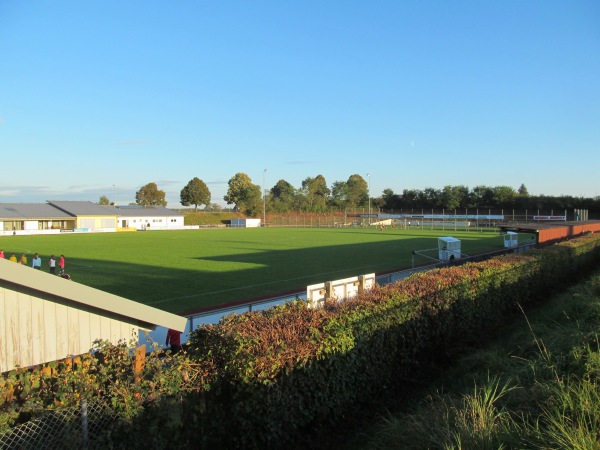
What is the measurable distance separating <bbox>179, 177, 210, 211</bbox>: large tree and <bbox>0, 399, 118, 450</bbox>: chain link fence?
5277 inches

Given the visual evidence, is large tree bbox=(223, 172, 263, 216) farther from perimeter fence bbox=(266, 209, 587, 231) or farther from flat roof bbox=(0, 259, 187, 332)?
flat roof bbox=(0, 259, 187, 332)

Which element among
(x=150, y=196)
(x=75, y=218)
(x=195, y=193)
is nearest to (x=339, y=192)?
(x=195, y=193)

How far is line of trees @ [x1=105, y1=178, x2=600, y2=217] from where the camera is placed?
104 m

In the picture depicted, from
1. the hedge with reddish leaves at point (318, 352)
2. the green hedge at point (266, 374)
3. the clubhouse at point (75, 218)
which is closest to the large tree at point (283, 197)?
the clubhouse at point (75, 218)

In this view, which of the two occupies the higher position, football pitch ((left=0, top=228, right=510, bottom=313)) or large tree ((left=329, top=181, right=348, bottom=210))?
large tree ((left=329, top=181, right=348, bottom=210))

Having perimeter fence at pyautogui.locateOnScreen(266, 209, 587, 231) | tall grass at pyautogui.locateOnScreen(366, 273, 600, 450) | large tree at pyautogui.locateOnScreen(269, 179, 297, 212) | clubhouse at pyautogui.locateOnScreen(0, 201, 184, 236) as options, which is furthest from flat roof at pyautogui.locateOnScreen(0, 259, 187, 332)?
large tree at pyautogui.locateOnScreen(269, 179, 297, 212)

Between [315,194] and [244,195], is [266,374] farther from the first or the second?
[315,194]

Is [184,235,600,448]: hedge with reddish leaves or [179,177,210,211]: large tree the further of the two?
[179,177,210,211]: large tree

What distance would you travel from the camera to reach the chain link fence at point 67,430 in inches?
131

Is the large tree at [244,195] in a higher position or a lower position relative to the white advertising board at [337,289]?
higher

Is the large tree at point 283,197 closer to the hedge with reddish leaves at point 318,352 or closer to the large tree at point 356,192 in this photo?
the large tree at point 356,192

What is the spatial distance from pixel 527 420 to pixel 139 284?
18.7 m

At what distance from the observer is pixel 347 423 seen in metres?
6.25

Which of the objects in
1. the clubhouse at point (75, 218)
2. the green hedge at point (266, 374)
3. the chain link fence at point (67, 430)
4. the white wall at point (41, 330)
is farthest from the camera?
the clubhouse at point (75, 218)
